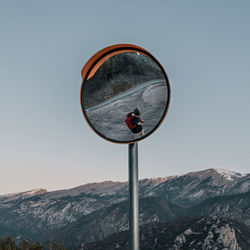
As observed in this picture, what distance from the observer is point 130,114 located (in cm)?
480

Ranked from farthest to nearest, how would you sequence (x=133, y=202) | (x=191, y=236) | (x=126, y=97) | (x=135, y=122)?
1. (x=191, y=236)
2. (x=126, y=97)
3. (x=135, y=122)
4. (x=133, y=202)

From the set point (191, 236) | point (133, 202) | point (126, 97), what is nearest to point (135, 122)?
point (126, 97)

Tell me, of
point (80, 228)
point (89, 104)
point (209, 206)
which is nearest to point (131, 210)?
point (89, 104)

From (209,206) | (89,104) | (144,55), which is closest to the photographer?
(144,55)

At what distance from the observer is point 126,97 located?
4.90m

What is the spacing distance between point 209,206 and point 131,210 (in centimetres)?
17749

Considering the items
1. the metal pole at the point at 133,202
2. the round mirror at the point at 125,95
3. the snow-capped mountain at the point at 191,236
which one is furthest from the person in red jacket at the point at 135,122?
the snow-capped mountain at the point at 191,236

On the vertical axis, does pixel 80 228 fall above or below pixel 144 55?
below

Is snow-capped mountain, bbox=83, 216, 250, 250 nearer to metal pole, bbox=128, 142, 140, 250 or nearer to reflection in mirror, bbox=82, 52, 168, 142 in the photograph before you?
reflection in mirror, bbox=82, 52, 168, 142

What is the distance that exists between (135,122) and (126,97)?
0.43m

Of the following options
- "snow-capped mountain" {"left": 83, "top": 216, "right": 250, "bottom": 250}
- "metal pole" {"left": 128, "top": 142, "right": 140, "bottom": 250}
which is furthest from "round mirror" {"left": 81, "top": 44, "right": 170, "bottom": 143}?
"snow-capped mountain" {"left": 83, "top": 216, "right": 250, "bottom": 250}

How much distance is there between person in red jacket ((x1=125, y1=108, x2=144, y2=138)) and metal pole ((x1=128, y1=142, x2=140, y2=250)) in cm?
38

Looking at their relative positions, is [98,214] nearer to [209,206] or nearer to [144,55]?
[209,206]

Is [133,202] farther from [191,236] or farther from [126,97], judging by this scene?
[191,236]
